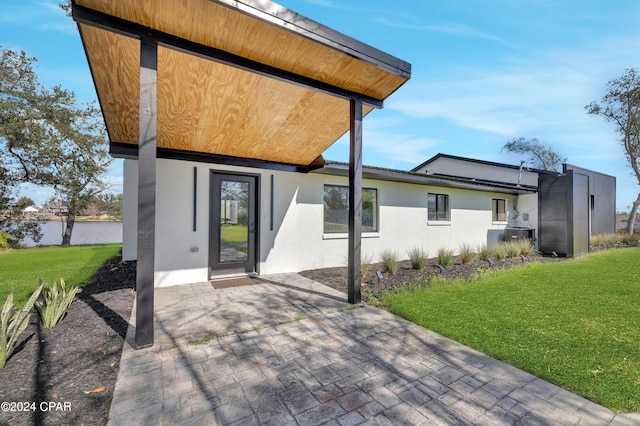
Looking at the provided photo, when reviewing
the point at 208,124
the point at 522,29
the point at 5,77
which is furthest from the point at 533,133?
the point at 5,77

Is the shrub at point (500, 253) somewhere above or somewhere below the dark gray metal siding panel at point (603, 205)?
below

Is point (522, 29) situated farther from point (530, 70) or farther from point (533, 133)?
point (533, 133)

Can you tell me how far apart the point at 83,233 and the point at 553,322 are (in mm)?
26237

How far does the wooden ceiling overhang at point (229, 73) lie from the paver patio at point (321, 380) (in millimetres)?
3004

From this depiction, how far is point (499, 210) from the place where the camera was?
1248 cm

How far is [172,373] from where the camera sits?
2377 mm

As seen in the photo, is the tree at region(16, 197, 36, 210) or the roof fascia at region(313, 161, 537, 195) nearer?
the roof fascia at region(313, 161, 537, 195)

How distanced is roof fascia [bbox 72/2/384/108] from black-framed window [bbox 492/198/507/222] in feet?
36.8

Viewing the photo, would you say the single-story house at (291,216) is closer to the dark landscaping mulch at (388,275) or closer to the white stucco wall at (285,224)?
the white stucco wall at (285,224)

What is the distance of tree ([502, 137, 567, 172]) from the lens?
27625 mm

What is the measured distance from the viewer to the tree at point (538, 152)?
27.6m

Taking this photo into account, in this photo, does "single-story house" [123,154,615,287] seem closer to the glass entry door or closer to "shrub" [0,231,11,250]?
the glass entry door

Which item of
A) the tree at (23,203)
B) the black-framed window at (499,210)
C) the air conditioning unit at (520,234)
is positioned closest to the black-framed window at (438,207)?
the black-framed window at (499,210)

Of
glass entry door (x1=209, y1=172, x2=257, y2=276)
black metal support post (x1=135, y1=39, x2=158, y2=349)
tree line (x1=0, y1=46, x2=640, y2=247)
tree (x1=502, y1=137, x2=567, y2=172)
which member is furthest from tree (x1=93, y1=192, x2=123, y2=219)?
tree (x1=502, y1=137, x2=567, y2=172)
